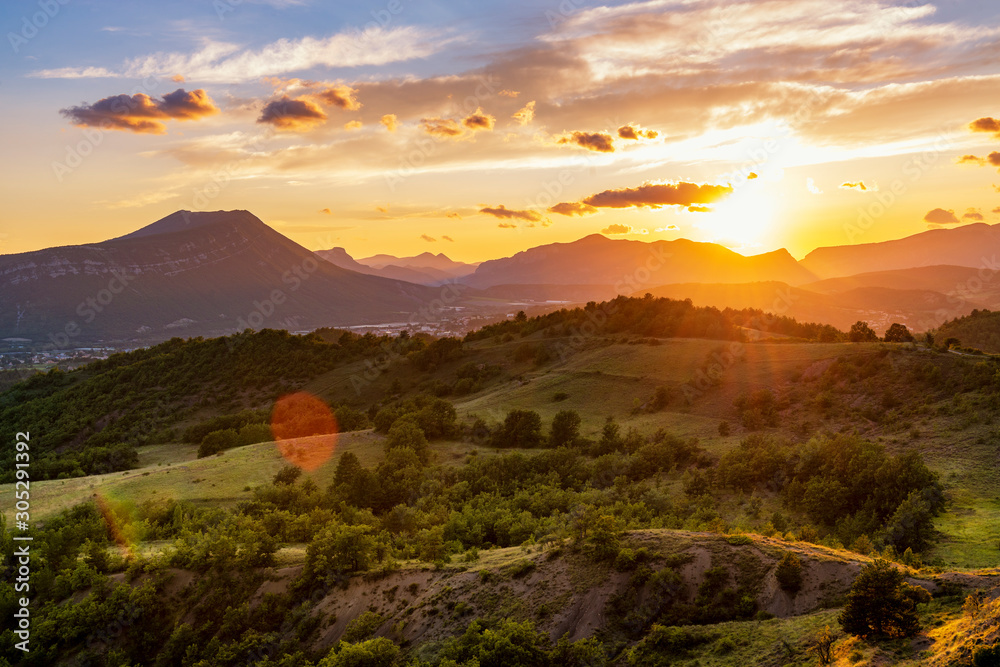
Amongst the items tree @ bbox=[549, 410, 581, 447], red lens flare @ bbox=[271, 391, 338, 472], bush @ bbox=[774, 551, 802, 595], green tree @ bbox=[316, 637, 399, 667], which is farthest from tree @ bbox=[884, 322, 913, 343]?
green tree @ bbox=[316, 637, 399, 667]

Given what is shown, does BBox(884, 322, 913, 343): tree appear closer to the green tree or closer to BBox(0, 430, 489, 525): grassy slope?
BBox(0, 430, 489, 525): grassy slope

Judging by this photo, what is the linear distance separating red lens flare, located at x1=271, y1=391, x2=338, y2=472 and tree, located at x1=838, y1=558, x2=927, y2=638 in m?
30.3

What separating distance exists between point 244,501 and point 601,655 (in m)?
22.0

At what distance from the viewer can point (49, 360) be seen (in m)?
167

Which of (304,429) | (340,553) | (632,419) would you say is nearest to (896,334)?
(632,419)

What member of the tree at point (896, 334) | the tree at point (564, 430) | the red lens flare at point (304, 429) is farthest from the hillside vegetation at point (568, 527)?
the tree at point (896, 334)

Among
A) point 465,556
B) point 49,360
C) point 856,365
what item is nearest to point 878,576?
point 465,556

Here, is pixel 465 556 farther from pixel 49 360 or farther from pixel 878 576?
pixel 49 360

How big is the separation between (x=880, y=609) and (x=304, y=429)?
4377 cm

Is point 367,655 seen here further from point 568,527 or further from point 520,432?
point 520,432

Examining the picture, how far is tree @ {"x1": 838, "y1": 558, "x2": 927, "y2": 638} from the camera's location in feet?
30.9

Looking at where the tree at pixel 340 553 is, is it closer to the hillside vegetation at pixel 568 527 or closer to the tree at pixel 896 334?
the hillside vegetation at pixel 568 527

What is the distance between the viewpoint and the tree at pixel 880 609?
9.43 meters

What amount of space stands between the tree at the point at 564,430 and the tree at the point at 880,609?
28.3 metres
